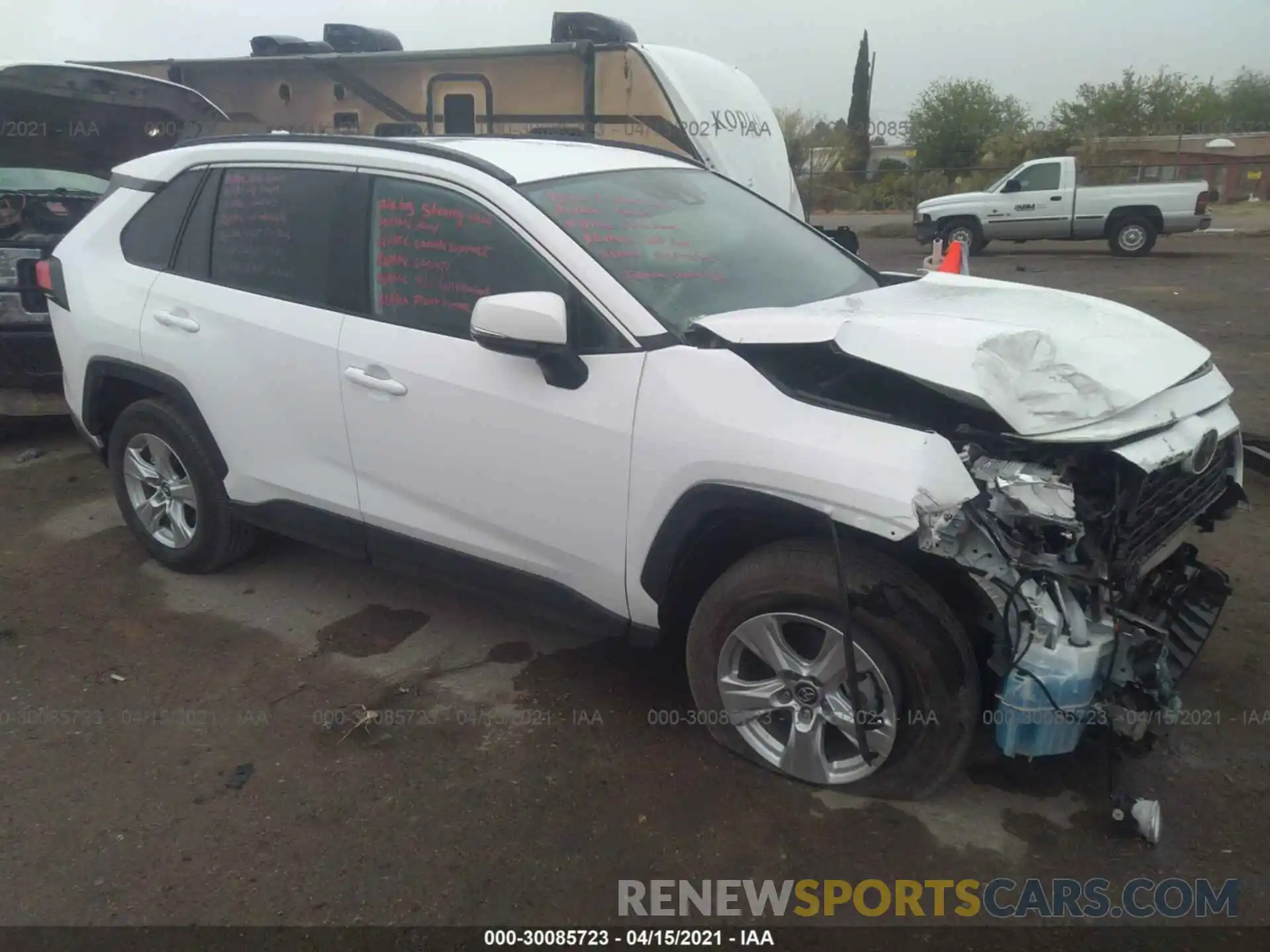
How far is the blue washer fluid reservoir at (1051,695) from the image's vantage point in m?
2.52

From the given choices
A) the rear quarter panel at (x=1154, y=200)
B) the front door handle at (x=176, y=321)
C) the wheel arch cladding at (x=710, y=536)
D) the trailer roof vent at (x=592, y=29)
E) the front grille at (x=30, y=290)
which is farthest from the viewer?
the rear quarter panel at (x=1154, y=200)

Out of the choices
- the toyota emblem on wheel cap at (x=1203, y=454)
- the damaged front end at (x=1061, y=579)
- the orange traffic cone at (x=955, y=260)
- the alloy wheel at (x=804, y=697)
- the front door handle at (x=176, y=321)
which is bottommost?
the alloy wheel at (x=804, y=697)

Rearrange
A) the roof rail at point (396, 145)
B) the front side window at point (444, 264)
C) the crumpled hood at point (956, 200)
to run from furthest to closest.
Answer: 1. the crumpled hood at point (956, 200)
2. the roof rail at point (396, 145)
3. the front side window at point (444, 264)

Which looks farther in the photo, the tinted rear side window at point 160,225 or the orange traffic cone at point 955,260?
the orange traffic cone at point 955,260

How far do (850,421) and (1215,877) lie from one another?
59.6 inches

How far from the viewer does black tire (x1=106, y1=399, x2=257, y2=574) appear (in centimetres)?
416

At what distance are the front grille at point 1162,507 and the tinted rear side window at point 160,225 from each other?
12.0 ft

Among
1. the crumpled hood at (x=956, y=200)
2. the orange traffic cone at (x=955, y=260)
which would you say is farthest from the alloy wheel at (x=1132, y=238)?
the orange traffic cone at (x=955, y=260)

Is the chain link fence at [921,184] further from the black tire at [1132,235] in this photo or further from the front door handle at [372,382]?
the front door handle at [372,382]

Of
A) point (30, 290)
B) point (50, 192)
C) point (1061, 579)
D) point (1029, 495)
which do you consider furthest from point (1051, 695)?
point (50, 192)

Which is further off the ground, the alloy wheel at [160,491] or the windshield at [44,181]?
the windshield at [44,181]

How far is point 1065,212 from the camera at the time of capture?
57.7 feet

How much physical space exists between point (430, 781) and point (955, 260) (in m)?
3.79

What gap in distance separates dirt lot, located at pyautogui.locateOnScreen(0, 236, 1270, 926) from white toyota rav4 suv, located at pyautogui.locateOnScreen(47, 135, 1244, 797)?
0.31 metres
